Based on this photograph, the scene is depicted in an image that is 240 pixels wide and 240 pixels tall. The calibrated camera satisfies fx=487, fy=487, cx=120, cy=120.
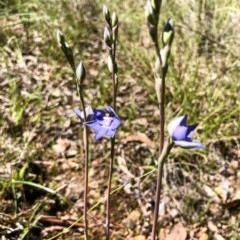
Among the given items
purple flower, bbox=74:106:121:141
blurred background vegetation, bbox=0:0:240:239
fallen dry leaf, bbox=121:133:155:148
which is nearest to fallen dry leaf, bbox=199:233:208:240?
blurred background vegetation, bbox=0:0:240:239

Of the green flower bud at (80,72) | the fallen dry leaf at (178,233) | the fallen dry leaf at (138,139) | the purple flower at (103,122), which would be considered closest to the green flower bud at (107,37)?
the green flower bud at (80,72)

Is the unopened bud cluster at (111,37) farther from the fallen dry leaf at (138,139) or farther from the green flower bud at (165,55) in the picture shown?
the fallen dry leaf at (138,139)

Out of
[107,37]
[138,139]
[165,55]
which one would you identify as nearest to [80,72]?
[107,37]

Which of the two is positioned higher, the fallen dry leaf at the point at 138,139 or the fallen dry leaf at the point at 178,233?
the fallen dry leaf at the point at 138,139

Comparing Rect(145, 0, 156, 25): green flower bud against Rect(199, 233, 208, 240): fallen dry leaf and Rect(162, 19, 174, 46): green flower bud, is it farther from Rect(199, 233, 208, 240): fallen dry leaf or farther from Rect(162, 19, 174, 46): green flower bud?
Rect(199, 233, 208, 240): fallen dry leaf

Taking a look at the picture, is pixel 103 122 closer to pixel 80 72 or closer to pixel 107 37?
pixel 80 72

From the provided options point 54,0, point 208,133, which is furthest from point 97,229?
point 54,0
